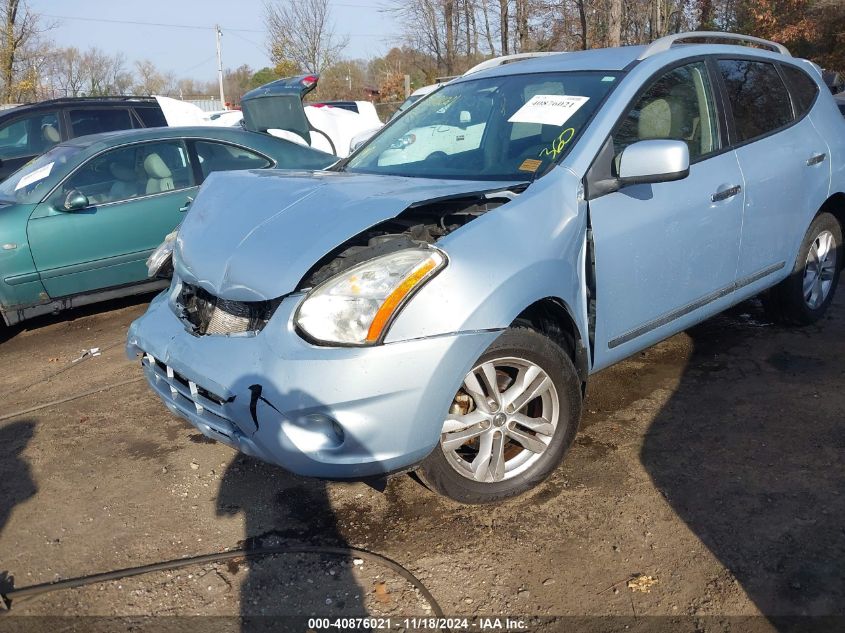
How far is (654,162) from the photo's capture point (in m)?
3.18

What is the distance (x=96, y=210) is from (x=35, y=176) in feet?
2.11

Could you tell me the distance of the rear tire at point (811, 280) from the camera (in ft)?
15.6

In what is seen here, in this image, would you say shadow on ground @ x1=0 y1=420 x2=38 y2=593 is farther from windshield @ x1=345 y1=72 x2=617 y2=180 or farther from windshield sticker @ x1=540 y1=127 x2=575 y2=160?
windshield sticker @ x1=540 y1=127 x2=575 y2=160

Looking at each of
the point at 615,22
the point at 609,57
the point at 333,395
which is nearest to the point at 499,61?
the point at 609,57

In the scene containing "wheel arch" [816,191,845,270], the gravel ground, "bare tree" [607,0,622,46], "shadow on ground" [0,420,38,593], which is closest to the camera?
the gravel ground

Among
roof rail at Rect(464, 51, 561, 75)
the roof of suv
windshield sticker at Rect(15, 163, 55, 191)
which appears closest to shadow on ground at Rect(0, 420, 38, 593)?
windshield sticker at Rect(15, 163, 55, 191)

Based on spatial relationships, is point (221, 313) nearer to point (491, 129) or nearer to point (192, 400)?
point (192, 400)

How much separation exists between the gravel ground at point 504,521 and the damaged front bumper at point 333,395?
432 millimetres

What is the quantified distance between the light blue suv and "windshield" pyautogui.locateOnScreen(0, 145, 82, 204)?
2.61 meters

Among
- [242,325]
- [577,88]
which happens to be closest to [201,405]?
[242,325]

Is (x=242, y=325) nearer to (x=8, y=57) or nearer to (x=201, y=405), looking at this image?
(x=201, y=405)

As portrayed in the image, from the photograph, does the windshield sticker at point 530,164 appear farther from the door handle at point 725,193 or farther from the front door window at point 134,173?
the front door window at point 134,173

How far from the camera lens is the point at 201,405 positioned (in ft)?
9.57

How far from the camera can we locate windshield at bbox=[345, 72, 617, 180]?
351cm
